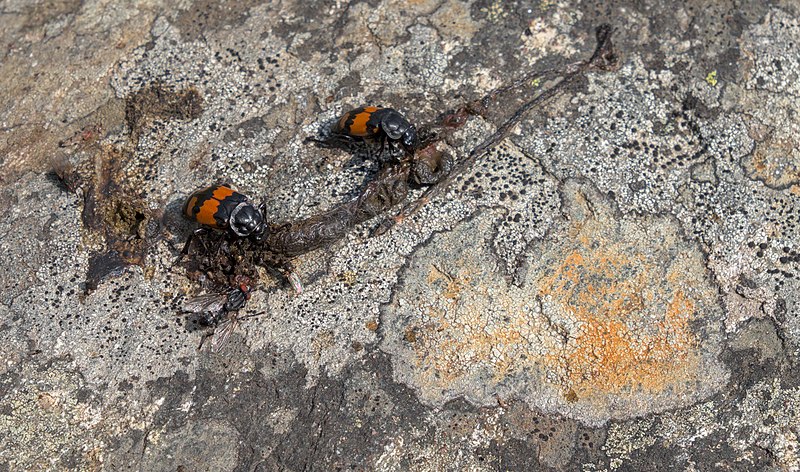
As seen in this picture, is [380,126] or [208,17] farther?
[208,17]

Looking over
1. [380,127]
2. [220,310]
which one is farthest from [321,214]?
[220,310]

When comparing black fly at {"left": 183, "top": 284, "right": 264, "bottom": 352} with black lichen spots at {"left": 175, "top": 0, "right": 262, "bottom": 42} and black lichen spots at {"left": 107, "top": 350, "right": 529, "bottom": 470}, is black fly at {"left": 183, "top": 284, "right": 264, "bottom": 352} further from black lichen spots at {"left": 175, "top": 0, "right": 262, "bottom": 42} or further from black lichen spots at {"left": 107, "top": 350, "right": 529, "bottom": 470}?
black lichen spots at {"left": 175, "top": 0, "right": 262, "bottom": 42}

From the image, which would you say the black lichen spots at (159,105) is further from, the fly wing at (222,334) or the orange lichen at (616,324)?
the orange lichen at (616,324)

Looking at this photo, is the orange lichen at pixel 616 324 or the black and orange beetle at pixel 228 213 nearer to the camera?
the orange lichen at pixel 616 324

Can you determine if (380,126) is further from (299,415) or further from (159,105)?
(299,415)

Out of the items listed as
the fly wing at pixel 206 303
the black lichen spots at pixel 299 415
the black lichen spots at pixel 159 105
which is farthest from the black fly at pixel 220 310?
the black lichen spots at pixel 159 105

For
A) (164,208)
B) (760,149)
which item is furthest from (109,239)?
(760,149)

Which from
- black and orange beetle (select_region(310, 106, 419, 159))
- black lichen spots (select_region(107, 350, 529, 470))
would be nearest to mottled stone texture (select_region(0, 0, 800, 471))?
black lichen spots (select_region(107, 350, 529, 470))
